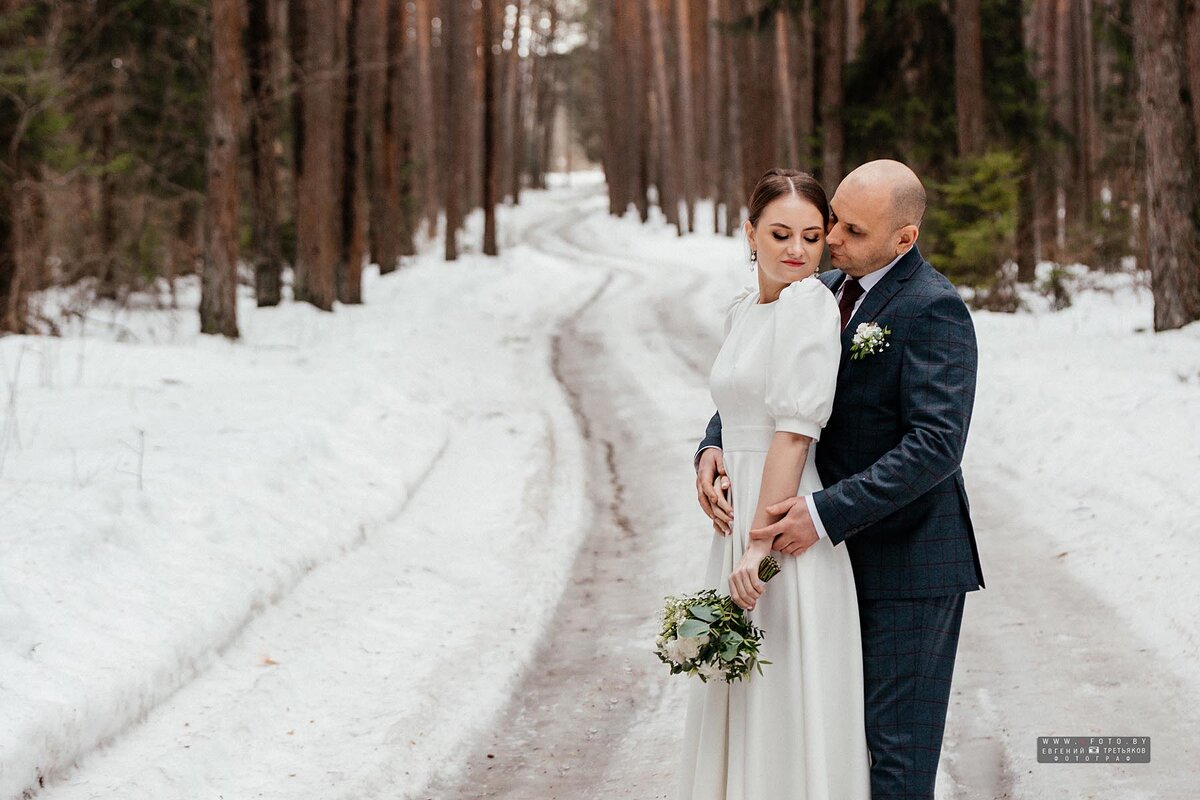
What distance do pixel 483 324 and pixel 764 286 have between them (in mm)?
15802

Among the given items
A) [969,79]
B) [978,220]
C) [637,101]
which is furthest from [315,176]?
[637,101]

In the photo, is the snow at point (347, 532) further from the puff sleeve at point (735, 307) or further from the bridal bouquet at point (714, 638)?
the puff sleeve at point (735, 307)

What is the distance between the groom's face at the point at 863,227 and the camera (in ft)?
9.00

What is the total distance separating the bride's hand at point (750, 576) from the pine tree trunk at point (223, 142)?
12.3 m

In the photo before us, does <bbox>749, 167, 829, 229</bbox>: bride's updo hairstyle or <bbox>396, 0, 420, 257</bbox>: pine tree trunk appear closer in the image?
<bbox>749, 167, 829, 229</bbox>: bride's updo hairstyle

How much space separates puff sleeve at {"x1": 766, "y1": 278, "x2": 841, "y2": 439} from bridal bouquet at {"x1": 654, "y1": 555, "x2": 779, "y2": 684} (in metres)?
0.36

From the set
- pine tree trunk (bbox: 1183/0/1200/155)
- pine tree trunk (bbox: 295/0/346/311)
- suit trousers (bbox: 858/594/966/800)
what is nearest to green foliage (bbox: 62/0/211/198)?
pine tree trunk (bbox: 295/0/346/311)

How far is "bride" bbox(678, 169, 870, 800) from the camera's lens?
8.89 ft

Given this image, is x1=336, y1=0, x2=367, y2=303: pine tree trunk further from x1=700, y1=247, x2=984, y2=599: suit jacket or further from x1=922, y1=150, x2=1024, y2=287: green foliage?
x1=700, y1=247, x2=984, y2=599: suit jacket

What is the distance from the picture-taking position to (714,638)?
279 centimetres

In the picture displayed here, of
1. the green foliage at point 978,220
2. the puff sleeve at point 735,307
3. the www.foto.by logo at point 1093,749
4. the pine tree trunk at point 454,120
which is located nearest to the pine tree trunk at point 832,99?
the green foliage at point 978,220

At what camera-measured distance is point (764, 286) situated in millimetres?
2893

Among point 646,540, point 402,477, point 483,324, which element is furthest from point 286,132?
point 646,540

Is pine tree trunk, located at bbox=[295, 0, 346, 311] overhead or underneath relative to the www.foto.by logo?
overhead
